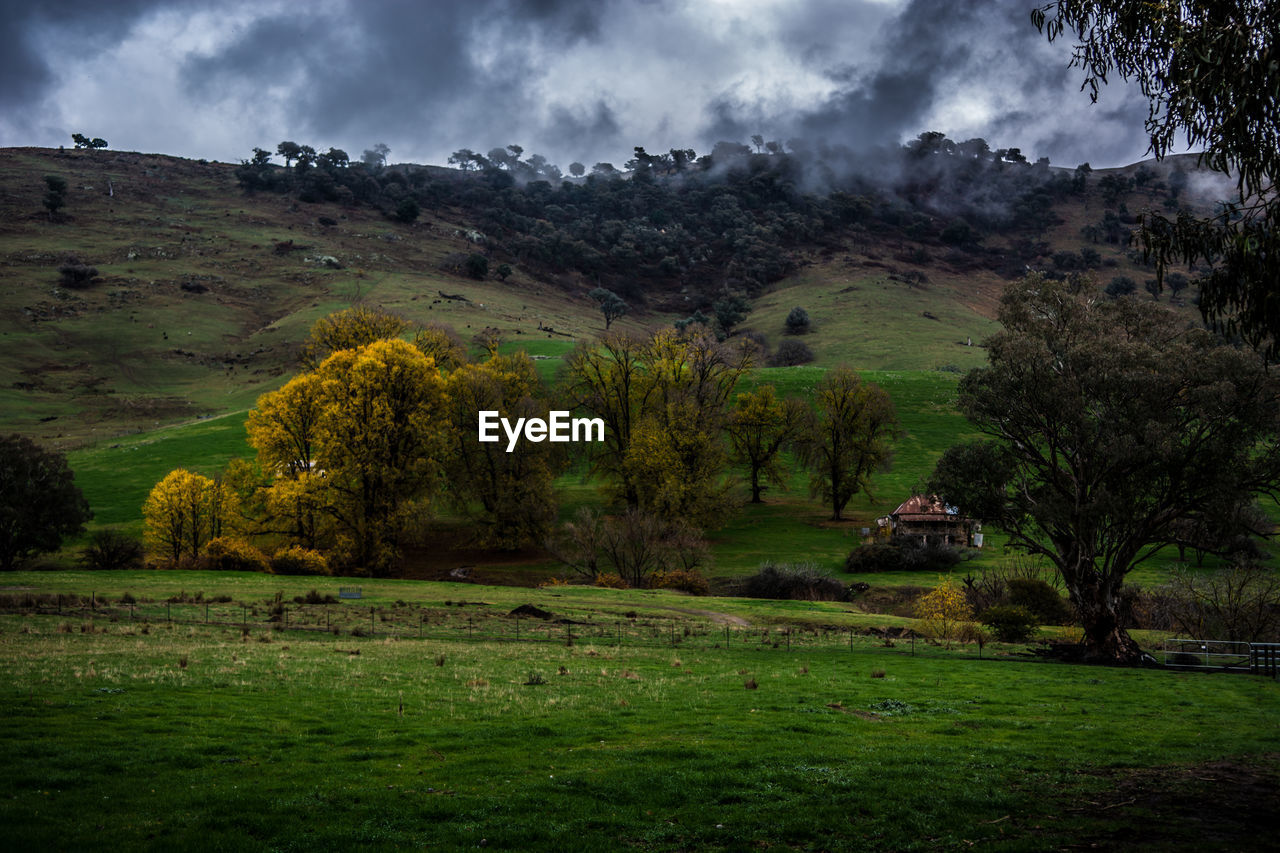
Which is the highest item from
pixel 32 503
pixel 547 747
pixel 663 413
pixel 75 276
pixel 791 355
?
pixel 75 276

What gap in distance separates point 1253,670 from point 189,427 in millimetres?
104341

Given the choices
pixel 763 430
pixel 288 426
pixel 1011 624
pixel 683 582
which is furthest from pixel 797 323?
pixel 1011 624

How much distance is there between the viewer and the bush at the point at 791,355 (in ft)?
517

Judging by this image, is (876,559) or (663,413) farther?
(663,413)

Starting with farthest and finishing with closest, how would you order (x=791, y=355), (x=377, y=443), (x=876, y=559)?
(x=791, y=355) < (x=876, y=559) < (x=377, y=443)

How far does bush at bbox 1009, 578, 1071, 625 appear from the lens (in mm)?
50938

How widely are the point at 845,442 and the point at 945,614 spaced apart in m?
34.8

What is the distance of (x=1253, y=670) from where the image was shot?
3362 cm

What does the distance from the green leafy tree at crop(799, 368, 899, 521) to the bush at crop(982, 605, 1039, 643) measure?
35918mm

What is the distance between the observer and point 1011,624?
42.7 meters

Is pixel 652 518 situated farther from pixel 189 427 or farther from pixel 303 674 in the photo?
pixel 189 427

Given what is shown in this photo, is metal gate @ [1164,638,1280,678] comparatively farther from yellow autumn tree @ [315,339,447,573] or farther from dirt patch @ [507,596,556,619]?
yellow autumn tree @ [315,339,447,573]

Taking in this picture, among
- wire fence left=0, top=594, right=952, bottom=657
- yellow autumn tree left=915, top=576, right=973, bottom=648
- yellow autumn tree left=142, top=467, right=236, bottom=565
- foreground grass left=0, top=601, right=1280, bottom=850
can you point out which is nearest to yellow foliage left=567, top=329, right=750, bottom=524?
yellow autumn tree left=915, top=576, right=973, bottom=648

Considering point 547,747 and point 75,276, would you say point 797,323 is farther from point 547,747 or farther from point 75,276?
point 547,747
